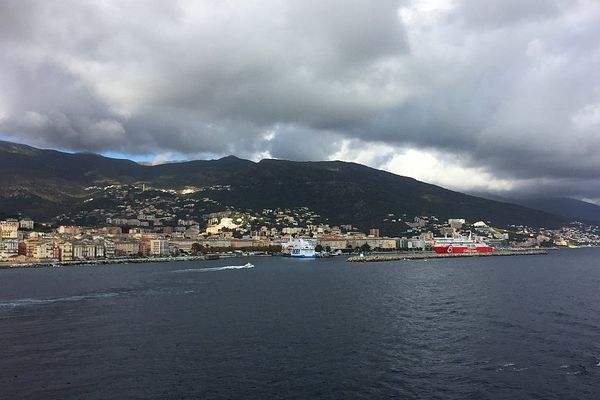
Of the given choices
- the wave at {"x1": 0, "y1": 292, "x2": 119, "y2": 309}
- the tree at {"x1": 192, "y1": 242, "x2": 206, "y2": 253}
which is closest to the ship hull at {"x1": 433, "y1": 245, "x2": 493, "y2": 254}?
the tree at {"x1": 192, "y1": 242, "x2": 206, "y2": 253}

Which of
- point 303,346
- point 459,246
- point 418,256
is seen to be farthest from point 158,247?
point 303,346

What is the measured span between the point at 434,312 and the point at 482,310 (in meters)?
4.35

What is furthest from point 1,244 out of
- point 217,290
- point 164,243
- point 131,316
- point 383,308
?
point 383,308

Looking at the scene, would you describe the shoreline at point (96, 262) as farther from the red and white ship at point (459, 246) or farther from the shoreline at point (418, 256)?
the red and white ship at point (459, 246)

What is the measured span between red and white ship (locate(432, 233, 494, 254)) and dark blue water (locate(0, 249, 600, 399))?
117780 mm

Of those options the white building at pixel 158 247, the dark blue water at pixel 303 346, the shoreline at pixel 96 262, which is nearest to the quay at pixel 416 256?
the shoreline at pixel 96 262

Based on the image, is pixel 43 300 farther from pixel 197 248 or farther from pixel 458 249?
pixel 458 249

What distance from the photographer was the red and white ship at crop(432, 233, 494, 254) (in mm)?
168750

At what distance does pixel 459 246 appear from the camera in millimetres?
170750

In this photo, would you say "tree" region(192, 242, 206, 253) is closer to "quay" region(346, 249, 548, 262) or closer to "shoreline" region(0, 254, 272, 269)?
"shoreline" region(0, 254, 272, 269)

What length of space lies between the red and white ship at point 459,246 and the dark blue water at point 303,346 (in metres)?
118

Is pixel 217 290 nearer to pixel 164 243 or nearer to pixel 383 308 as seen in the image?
pixel 383 308

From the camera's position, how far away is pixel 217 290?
196 ft

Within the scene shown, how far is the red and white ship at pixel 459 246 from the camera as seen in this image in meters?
169
